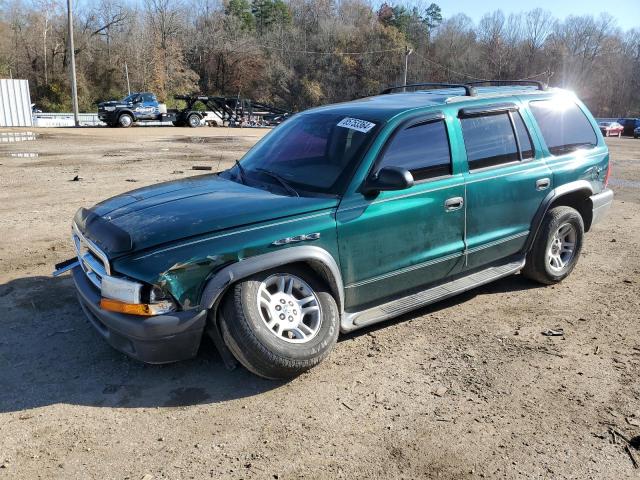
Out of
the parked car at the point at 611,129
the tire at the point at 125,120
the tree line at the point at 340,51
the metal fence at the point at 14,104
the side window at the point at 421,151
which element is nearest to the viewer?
the side window at the point at 421,151

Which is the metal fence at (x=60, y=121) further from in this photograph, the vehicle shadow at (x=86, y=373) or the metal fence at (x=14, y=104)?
the vehicle shadow at (x=86, y=373)

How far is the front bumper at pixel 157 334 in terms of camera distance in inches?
124

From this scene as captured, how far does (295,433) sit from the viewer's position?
119 inches

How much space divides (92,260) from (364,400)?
1991 mm

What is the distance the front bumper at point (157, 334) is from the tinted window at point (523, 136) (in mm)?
3135

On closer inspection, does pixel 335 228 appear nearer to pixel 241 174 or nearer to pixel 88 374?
pixel 241 174

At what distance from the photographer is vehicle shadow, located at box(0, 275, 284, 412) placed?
3340mm

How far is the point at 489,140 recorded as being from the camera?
4.55m

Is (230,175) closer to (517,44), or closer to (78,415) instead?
(78,415)

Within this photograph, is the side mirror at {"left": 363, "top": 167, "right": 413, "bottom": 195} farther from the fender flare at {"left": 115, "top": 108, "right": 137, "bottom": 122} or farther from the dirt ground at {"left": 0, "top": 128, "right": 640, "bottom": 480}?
the fender flare at {"left": 115, "top": 108, "right": 137, "bottom": 122}

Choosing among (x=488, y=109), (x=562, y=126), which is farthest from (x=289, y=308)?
(x=562, y=126)

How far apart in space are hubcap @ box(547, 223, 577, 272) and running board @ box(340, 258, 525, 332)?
428 millimetres

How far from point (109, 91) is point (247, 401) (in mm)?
59797

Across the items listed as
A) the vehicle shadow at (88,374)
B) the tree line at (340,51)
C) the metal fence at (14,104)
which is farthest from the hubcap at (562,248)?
the tree line at (340,51)
